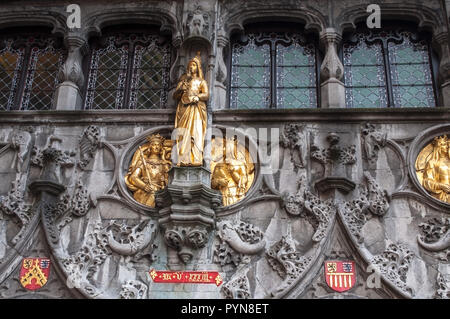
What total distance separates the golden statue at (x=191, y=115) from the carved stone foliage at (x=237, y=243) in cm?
127

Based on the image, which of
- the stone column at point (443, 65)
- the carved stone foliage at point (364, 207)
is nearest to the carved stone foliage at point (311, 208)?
the carved stone foliage at point (364, 207)

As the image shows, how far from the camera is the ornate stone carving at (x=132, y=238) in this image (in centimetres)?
1067

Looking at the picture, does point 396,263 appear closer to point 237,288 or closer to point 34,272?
point 237,288

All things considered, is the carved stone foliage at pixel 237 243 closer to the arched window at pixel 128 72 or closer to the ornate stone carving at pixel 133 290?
the ornate stone carving at pixel 133 290

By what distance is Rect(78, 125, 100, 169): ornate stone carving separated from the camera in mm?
11635

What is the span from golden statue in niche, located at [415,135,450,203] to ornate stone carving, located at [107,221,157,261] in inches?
191

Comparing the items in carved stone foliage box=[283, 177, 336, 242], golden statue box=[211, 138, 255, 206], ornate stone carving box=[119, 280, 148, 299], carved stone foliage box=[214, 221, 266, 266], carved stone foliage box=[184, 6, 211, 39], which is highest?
carved stone foliage box=[184, 6, 211, 39]

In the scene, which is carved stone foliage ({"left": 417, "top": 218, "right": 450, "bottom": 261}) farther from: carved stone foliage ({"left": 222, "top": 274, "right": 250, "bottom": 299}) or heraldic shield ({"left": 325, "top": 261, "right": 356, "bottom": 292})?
carved stone foliage ({"left": 222, "top": 274, "right": 250, "bottom": 299})

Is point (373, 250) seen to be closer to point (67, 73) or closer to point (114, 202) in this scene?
point (114, 202)

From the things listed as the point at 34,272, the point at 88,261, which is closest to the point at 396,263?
the point at 88,261

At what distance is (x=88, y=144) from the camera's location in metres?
11.8

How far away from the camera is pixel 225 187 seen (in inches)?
444

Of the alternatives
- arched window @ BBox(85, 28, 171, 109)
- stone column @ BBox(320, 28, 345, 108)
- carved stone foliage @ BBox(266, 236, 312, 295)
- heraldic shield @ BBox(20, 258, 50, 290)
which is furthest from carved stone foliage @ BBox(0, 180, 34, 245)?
stone column @ BBox(320, 28, 345, 108)

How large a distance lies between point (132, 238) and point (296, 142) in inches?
134
